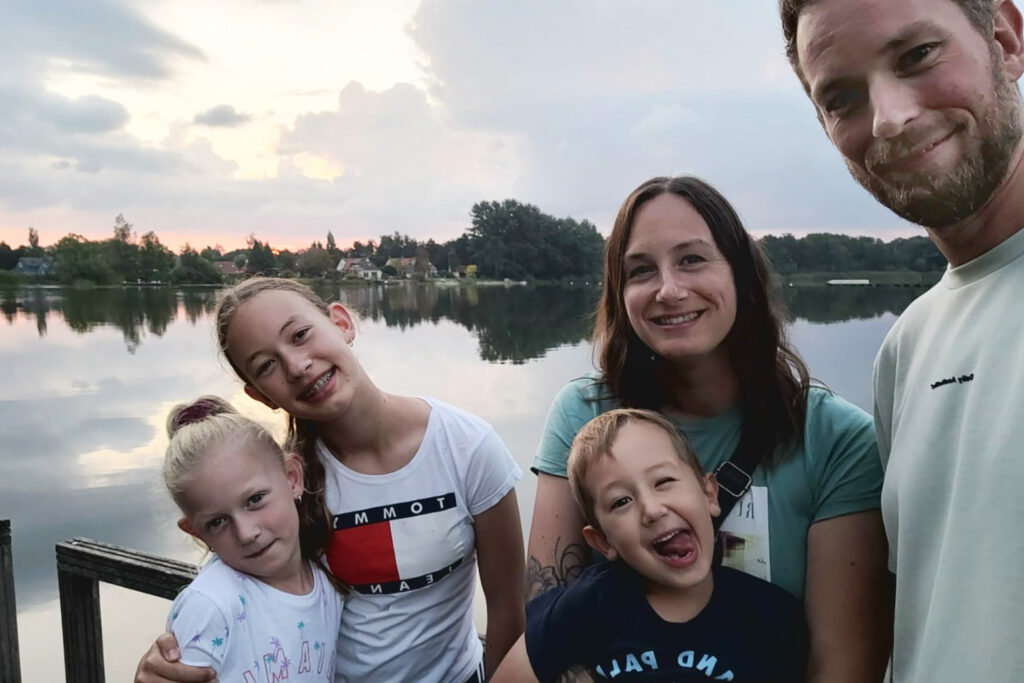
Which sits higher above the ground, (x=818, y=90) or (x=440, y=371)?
(x=818, y=90)

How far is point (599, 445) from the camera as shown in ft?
5.57

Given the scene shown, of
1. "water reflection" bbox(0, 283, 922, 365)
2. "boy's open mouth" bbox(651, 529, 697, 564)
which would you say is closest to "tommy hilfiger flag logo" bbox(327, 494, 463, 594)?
"boy's open mouth" bbox(651, 529, 697, 564)

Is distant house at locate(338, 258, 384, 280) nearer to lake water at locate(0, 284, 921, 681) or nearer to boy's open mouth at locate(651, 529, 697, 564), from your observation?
lake water at locate(0, 284, 921, 681)

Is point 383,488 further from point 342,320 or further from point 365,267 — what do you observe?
point 365,267

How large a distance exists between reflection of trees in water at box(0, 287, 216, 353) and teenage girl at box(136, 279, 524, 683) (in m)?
32.0

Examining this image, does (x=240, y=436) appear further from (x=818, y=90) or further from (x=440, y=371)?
(x=440, y=371)

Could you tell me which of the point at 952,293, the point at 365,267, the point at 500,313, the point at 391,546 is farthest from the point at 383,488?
the point at 365,267

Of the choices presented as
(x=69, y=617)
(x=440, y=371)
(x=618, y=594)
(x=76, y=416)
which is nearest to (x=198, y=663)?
(x=618, y=594)

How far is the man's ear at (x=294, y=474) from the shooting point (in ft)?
6.59

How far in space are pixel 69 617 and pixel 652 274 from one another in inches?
124

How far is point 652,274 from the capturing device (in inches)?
69.6

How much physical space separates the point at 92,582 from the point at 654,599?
274 cm

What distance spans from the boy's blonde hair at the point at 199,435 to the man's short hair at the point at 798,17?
174cm

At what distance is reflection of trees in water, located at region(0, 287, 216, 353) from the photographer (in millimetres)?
35156
